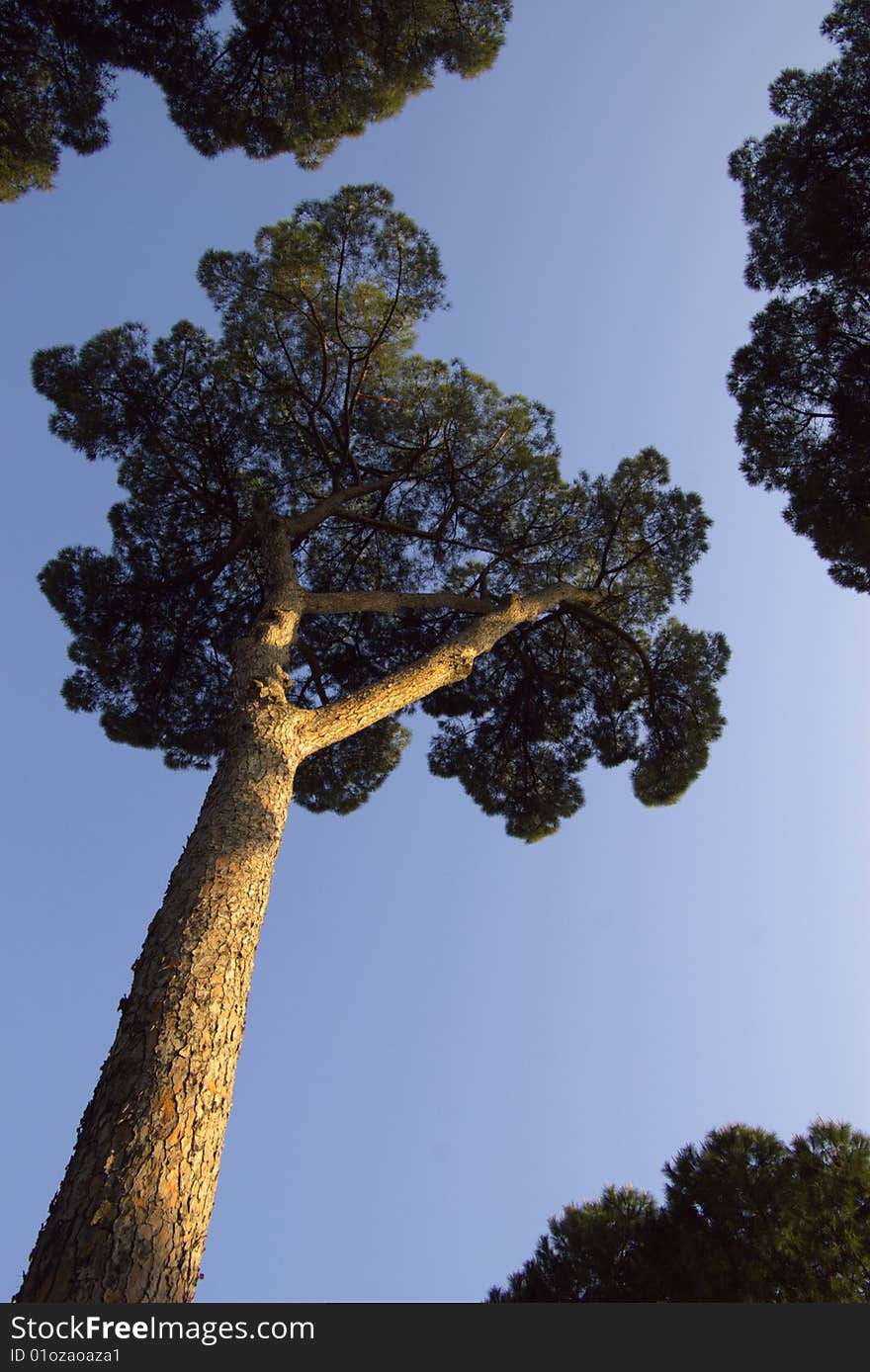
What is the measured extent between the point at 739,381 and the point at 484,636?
448 cm

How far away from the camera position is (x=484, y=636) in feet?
20.9

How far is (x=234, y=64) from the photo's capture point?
7887 millimetres

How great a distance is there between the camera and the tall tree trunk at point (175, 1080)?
7.00ft

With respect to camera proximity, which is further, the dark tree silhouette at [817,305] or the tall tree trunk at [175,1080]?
the dark tree silhouette at [817,305]

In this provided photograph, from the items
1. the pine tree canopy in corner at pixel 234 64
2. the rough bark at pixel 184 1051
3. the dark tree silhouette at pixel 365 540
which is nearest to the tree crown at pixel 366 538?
the dark tree silhouette at pixel 365 540

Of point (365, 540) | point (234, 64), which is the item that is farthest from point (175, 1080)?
point (234, 64)

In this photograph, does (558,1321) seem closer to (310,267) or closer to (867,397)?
(867,397)

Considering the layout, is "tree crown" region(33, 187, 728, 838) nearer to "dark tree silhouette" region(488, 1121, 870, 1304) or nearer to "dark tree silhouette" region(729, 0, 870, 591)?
"dark tree silhouette" region(729, 0, 870, 591)

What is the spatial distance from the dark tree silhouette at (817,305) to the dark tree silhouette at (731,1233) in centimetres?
581

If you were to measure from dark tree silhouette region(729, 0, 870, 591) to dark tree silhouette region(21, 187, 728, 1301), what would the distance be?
3.92 ft

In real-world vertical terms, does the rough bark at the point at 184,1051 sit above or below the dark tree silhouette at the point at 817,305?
below

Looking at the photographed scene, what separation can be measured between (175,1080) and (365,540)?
24.5ft

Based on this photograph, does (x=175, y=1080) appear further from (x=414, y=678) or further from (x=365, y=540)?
(x=365, y=540)

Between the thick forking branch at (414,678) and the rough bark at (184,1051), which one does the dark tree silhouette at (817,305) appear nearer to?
the thick forking branch at (414,678)
